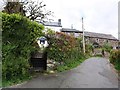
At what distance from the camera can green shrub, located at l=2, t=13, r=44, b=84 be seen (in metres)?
10.9

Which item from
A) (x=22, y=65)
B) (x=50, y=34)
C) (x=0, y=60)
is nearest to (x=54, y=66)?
(x=50, y=34)

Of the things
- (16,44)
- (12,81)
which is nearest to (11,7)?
(16,44)

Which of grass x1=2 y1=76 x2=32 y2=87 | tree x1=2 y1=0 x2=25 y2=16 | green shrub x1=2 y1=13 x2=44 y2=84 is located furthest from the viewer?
tree x1=2 y1=0 x2=25 y2=16

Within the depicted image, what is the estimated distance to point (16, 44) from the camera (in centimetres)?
1145

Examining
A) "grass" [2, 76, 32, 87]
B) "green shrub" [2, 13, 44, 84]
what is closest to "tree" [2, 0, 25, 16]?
"green shrub" [2, 13, 44, 84]

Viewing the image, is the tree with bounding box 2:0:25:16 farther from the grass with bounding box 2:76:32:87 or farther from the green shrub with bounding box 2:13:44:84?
the grass with bounding box 2:76:32:87

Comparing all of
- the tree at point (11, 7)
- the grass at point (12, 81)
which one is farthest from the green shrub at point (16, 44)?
the tree at point (11, 7)

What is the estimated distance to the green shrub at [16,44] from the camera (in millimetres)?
10852

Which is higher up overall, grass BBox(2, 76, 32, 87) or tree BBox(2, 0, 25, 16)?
tree BBox(2, 0, 25, 16)

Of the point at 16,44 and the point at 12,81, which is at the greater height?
the point at 16,44

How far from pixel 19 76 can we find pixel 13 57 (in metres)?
0.94

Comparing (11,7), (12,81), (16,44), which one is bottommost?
(12,81)

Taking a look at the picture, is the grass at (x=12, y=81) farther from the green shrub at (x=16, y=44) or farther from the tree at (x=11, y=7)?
the tree at (x=11, y=7)

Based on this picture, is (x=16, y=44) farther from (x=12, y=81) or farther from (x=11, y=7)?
(x=11, y=7)
